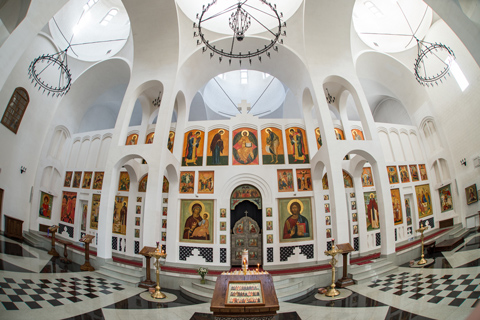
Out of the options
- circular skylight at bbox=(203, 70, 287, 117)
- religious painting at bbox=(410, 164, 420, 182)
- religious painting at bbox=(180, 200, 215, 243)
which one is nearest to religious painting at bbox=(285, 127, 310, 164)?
religious painting at bbox=(180, 200, 215, 243)

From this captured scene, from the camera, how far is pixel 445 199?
13.9m

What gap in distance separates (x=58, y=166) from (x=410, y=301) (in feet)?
58.6

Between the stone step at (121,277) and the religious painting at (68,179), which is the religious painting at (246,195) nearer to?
the stone step at (121,277)

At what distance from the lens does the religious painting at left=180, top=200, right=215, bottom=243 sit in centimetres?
1214

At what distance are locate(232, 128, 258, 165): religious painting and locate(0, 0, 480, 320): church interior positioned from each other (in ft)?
0.19

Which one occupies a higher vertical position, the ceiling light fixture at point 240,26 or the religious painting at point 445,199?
the ceiling light fixture at point 240,26

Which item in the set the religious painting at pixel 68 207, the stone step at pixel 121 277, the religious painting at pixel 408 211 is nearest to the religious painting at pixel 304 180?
the religious painting at pixel 408 211

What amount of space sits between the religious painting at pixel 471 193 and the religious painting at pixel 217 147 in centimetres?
1200

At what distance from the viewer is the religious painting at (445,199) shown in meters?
13.7

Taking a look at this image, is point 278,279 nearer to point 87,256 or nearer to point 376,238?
point 376,238

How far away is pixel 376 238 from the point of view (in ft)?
42.4

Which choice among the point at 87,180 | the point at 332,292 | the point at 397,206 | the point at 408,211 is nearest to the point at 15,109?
the point at 87,180

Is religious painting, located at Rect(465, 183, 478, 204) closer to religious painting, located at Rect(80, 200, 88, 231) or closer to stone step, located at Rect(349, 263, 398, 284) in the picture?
stone step, located at Rect(349, 263, 398, 284)

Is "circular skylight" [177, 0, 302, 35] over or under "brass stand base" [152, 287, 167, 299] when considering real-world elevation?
over
